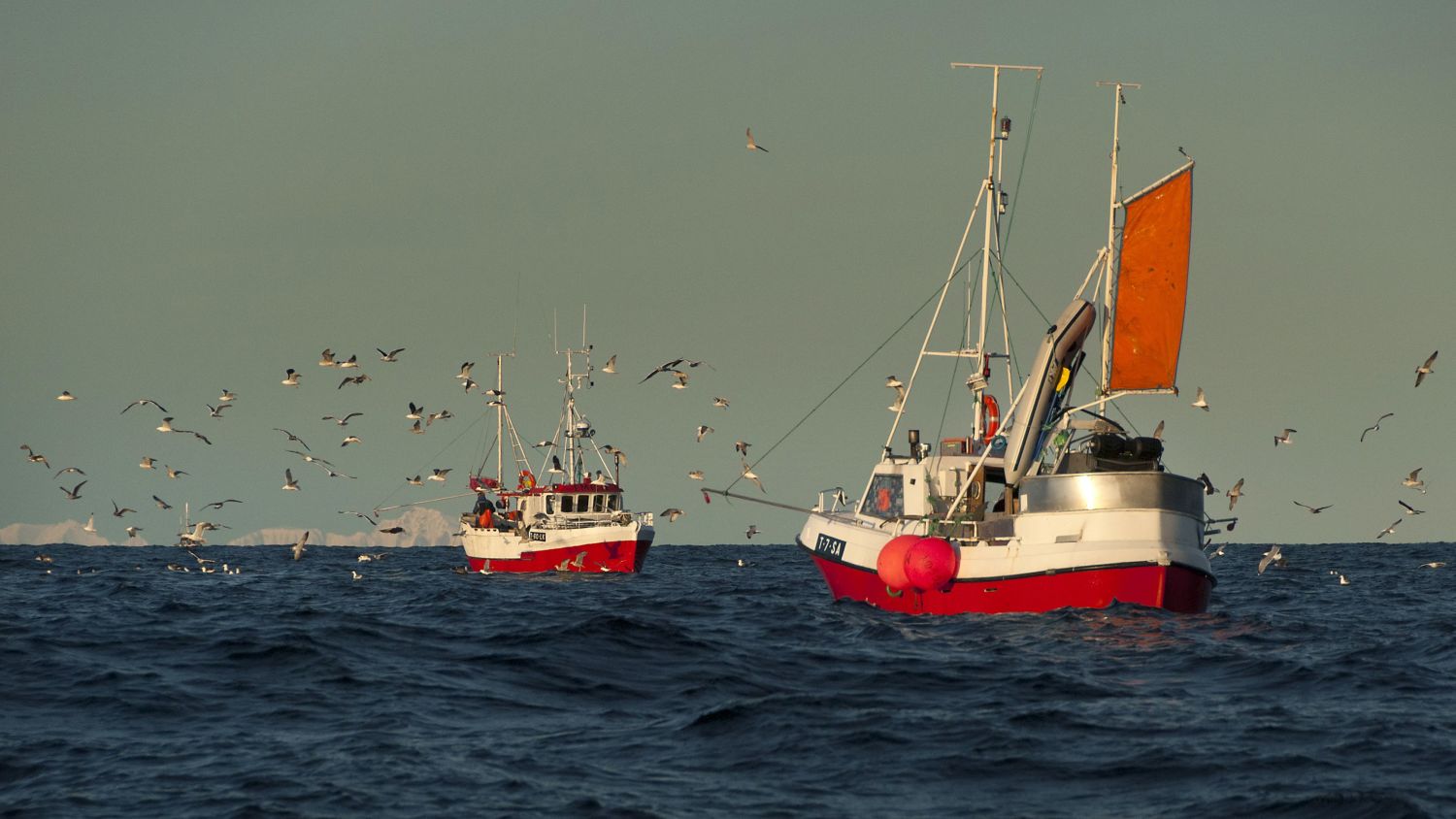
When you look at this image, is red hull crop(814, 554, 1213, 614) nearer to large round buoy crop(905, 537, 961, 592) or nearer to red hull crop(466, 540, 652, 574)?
large round buoy crop(905, 537, 961, 592)

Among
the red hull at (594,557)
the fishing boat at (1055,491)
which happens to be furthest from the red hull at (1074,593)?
the red hull at (594,557)

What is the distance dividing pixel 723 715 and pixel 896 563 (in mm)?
14873

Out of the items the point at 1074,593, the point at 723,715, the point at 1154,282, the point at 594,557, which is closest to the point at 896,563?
the point at 1074,593

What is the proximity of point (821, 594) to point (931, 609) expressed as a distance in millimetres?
14283

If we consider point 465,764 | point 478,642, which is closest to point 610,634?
point 478,642

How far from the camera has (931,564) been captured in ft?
113

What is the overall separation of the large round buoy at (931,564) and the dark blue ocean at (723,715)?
984 millimetres

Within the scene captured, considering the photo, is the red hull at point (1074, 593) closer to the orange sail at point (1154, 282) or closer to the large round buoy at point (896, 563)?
the large round buoy at point (896, 563)

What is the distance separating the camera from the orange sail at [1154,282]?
137 ft

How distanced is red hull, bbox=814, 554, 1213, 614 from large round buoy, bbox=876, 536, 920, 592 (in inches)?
24.4

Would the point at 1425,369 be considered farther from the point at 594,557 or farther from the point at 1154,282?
the point at 594,557

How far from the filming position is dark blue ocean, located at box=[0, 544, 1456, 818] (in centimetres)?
1669

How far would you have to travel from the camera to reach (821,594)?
49.4m

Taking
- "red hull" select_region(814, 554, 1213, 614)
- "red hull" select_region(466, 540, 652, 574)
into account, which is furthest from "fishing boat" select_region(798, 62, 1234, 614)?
"red hull" select_region(466, 540, 652, 574)
